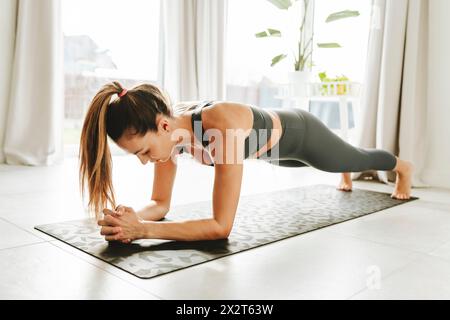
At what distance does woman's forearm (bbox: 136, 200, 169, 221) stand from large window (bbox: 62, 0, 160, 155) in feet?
7.67

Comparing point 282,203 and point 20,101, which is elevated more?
point 20,101

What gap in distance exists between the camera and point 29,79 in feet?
9.64

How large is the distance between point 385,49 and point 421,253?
1733 mm

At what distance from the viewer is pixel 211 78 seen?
157 inches

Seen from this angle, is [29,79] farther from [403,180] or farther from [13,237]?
[403,180]

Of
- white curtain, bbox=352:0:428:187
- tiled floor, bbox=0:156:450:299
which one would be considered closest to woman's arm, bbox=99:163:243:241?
tiled floor, bbox=0:156:450:299

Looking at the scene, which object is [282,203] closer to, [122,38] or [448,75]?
[448,75]

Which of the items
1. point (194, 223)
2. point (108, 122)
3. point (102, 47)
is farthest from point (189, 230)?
point (102, 47)

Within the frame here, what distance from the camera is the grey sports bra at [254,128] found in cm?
134

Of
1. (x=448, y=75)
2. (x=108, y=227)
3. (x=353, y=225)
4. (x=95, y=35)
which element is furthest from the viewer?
(x=95, y=35)

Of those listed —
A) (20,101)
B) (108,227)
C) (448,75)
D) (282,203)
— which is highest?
(448,75)

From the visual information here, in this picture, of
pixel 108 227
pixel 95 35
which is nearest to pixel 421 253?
pixel 108 227
